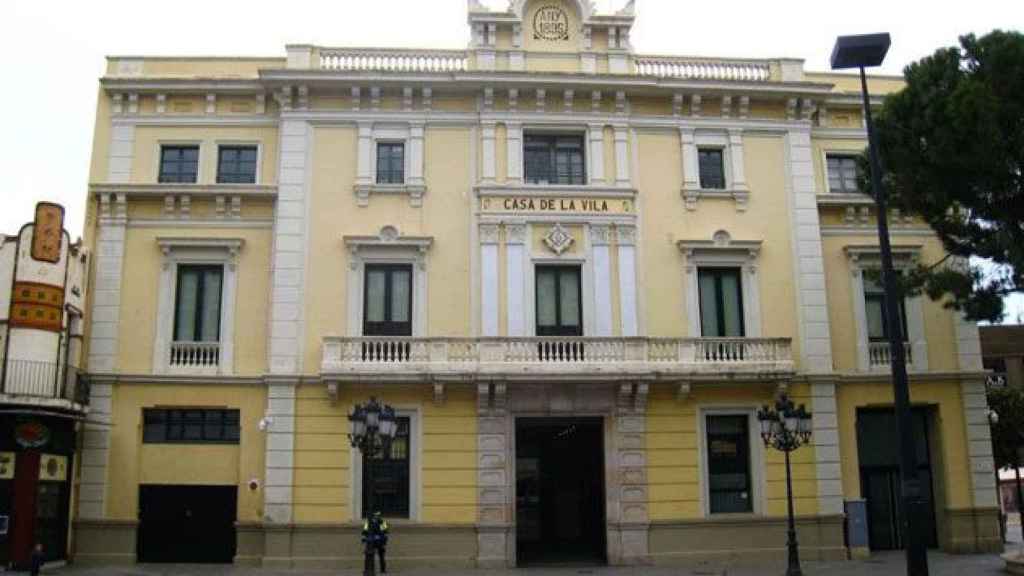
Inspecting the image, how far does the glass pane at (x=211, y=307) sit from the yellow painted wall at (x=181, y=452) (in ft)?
4.56

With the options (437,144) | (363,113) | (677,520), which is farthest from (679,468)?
(363,113)

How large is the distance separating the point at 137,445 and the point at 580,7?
1656 centimetres

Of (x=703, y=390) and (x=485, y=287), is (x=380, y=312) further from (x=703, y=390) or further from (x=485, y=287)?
(x=703, y=390)

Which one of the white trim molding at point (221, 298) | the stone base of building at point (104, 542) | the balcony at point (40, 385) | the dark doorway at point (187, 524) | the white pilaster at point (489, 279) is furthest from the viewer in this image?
the white pilaster at point (489, 279)

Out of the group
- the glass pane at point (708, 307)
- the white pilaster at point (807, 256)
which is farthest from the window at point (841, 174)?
the glass pane at point (708, 307)

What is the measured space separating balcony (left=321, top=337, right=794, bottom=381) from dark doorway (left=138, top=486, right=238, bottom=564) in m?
4.47

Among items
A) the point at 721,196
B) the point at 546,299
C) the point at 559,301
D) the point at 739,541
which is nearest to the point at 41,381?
the point at 546,299

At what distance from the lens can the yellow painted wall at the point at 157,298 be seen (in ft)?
81.4

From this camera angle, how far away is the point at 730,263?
26.1 meters

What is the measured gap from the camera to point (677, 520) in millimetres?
24375

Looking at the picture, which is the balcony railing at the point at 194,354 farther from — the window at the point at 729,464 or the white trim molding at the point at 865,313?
the white trim molding at the point at 865,313

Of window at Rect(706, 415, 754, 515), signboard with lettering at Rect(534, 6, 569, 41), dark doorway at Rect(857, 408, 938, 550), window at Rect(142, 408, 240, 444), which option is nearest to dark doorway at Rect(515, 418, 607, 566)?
window at Rect(706, 415, 754, 515)

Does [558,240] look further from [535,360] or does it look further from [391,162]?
[391,162]

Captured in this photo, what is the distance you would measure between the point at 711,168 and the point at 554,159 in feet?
14.5
